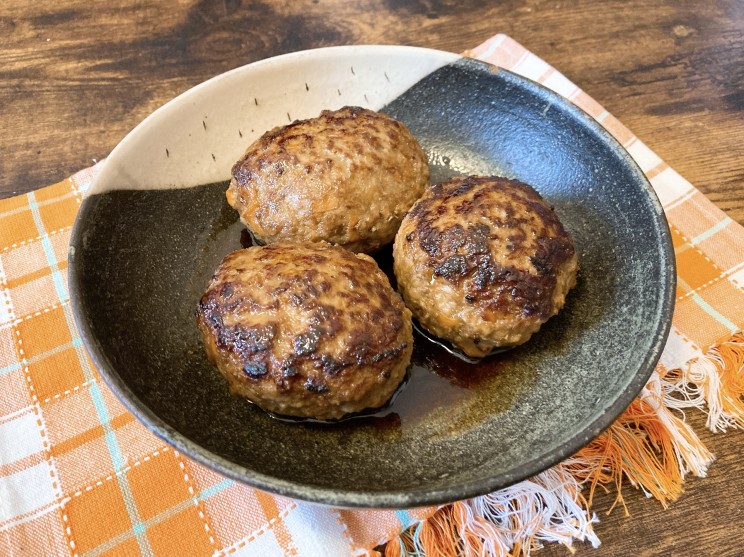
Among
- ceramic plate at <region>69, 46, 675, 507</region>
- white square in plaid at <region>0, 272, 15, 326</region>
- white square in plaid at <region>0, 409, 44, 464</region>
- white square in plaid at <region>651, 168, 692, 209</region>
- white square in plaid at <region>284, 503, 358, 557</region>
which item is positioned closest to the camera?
ceramic plate at <region>69, 46, 675, 507</region>

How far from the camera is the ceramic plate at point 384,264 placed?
4.36 ft

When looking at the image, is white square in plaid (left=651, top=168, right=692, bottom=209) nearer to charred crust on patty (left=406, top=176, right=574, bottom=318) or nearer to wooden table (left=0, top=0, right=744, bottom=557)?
wooden table (left=0, top=0, right=744, bottom=557)

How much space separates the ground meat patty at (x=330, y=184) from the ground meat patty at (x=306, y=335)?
0.17m

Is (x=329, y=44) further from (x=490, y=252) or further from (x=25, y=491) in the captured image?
(x=25, y=491)

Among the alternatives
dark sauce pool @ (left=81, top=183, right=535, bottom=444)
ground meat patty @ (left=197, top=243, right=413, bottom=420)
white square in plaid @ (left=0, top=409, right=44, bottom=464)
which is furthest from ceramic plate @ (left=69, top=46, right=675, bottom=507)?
white square in plaid @ (left=0, top=409, right=44, bottom=464)

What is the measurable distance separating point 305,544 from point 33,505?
0.67m

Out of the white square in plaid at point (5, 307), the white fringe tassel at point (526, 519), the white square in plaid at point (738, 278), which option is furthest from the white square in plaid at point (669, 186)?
the white square in plaid at point (5, 307)

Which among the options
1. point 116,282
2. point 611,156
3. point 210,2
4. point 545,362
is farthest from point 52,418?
point 210,2

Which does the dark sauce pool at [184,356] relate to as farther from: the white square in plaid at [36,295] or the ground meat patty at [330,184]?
the white square in plaid at [36,295]

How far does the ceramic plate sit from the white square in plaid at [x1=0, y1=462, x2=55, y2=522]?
0.41 metres

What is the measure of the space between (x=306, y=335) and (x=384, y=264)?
52 centimetres

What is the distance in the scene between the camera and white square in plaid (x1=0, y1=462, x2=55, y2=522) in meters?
1.45

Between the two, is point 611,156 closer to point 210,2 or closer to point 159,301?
point 159,301

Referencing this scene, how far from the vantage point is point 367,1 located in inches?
111
